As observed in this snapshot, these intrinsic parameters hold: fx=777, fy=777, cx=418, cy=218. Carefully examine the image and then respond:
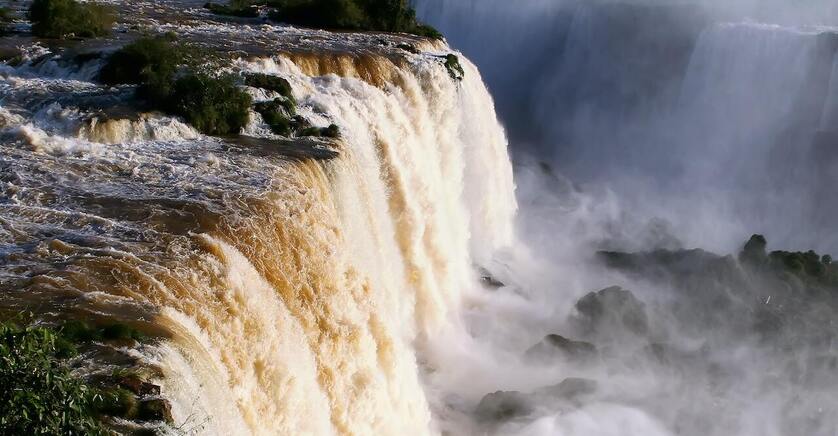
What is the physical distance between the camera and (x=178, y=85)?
11.9 metres

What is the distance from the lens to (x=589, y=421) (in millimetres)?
13148

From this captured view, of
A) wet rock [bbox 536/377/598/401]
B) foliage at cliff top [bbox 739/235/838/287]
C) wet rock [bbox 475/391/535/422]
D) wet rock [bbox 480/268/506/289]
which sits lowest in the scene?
wet rock [bbox 480/268/506/289]

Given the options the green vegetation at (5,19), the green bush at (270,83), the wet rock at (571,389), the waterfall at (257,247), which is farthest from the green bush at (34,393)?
the green vegetation at (5,19)

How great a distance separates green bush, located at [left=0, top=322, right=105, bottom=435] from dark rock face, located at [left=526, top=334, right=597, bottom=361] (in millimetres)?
11498

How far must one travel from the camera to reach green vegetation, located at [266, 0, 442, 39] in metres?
21.2

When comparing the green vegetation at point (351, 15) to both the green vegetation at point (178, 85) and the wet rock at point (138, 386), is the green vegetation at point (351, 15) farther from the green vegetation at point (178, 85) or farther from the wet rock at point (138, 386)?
the wet rock at point (138, 386)

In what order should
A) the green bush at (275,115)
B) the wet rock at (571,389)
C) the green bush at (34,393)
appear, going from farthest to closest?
1. the wet rock at (571,389)
2. the green bush at (275,115)
3. the green bush at (34,393)

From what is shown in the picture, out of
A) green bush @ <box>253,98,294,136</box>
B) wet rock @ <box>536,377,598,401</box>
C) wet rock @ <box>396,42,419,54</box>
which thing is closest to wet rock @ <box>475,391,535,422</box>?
wet rock @ <box>536,377,598,401</box>

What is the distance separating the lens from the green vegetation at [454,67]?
18281mm

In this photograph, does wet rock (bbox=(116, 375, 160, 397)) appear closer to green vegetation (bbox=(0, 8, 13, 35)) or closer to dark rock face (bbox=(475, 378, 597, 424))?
dark rock face (bbox=(475, 378, 597, 424))

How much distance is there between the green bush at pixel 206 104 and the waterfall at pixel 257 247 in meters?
0.30

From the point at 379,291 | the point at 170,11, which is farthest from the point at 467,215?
the point at 170,11

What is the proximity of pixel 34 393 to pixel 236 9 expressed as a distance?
62.2 feet

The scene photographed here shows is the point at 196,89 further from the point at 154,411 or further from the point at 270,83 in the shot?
the point at 154,411
